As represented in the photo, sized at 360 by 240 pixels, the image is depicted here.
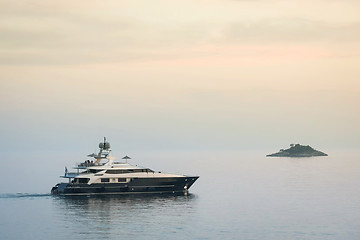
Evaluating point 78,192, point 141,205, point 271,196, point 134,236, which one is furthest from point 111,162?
point 134,236

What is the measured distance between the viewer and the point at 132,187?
10462cm

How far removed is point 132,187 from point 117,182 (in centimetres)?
274

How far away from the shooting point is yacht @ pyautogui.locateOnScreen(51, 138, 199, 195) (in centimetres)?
10306

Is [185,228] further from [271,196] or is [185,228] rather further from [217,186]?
[217,186]

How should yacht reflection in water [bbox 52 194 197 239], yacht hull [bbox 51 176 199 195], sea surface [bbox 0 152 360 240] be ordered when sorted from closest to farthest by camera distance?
sea surface [bbox 0 152 360 240] → yacht reflection in water [bbox 52 194 197 239] → yacht hull [bbox 51 176 199 195]

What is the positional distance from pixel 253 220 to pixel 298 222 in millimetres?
5868

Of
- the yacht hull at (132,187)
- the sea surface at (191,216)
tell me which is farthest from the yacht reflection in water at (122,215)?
the yacht hull at (132,187)

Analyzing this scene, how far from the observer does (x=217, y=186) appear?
433ft

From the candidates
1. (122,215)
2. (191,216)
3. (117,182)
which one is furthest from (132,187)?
(191,216)

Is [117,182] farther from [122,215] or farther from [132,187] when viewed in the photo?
[122,215]

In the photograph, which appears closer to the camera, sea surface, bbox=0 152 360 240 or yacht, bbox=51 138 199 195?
sea surface, bbox=0 152 360 240

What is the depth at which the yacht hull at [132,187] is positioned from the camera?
337 ft

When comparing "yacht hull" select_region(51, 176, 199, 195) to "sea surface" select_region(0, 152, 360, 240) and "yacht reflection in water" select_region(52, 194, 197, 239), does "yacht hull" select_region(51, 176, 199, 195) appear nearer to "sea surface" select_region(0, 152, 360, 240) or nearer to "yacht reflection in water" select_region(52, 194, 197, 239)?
"yacht reflection in water" select_region(52, 194, 197, 239)

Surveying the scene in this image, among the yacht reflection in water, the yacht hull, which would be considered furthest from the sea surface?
the yacht hull
